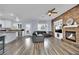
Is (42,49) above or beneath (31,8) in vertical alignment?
beneath

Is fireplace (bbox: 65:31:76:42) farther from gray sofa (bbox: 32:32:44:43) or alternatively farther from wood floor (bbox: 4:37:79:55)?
gray sofa (bbox: 32:32:44:43)

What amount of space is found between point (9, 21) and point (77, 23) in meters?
4.61

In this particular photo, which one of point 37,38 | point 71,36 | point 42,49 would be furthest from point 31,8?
point 71,36

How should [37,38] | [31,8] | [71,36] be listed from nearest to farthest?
1. [31,8]
2. [71,36]
3. [37,38]

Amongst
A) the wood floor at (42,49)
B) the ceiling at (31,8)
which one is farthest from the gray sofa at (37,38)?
the wood floor at (42,49)

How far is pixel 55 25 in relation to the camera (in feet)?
26.2

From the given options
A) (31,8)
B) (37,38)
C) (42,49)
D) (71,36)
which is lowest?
(42,49)

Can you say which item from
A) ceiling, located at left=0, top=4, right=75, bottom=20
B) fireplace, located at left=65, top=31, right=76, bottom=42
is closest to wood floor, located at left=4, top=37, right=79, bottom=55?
fireplace, located at left=65, top=31, right=76, bottom=42

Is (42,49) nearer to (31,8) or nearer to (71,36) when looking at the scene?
(31,8)

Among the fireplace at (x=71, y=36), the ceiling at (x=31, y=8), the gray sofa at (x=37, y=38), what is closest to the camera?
the ceiling at (x=31, y=8)

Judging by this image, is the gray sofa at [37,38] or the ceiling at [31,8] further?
the gray sofa at [37,38]

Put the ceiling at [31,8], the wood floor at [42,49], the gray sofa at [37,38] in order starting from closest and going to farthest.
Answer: the wood floor at [42,49] → the ceiling at [31,8] → the gray sofa at [37,38]

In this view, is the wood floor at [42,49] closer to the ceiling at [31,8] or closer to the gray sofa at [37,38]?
the gray sofa at [37,38]
